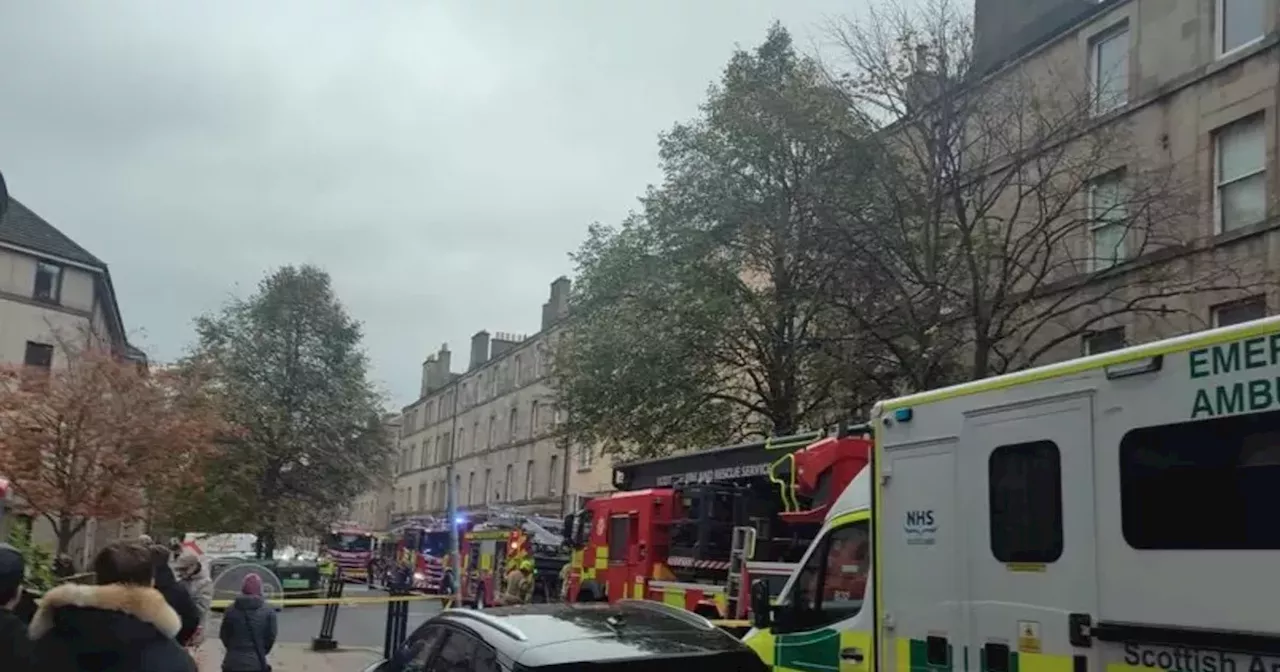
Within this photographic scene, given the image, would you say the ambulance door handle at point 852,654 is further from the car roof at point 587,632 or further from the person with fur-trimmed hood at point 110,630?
the person with fur-trimmed hood at point 110,630

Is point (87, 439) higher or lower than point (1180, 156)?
lower

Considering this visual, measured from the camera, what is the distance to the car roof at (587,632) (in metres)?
5.66

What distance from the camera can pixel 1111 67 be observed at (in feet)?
73.0

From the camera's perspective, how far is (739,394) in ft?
78.5

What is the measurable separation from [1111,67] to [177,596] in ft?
65.7

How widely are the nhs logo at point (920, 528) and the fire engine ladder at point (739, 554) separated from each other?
6.59 metres

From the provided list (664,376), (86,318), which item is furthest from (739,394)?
(86,318)

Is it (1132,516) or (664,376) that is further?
(664,376)

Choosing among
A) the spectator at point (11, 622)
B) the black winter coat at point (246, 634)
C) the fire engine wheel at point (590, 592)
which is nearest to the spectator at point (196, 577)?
the black winter coat at point (246, 634)

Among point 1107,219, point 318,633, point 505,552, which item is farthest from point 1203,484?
point 505,552

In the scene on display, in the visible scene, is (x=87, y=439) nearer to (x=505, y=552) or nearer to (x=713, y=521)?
(x=505, y=552)

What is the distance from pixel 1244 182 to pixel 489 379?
5002 cm

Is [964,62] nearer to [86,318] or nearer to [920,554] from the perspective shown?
[920,554]

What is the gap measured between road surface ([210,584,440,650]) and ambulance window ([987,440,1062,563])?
16.7 metres
